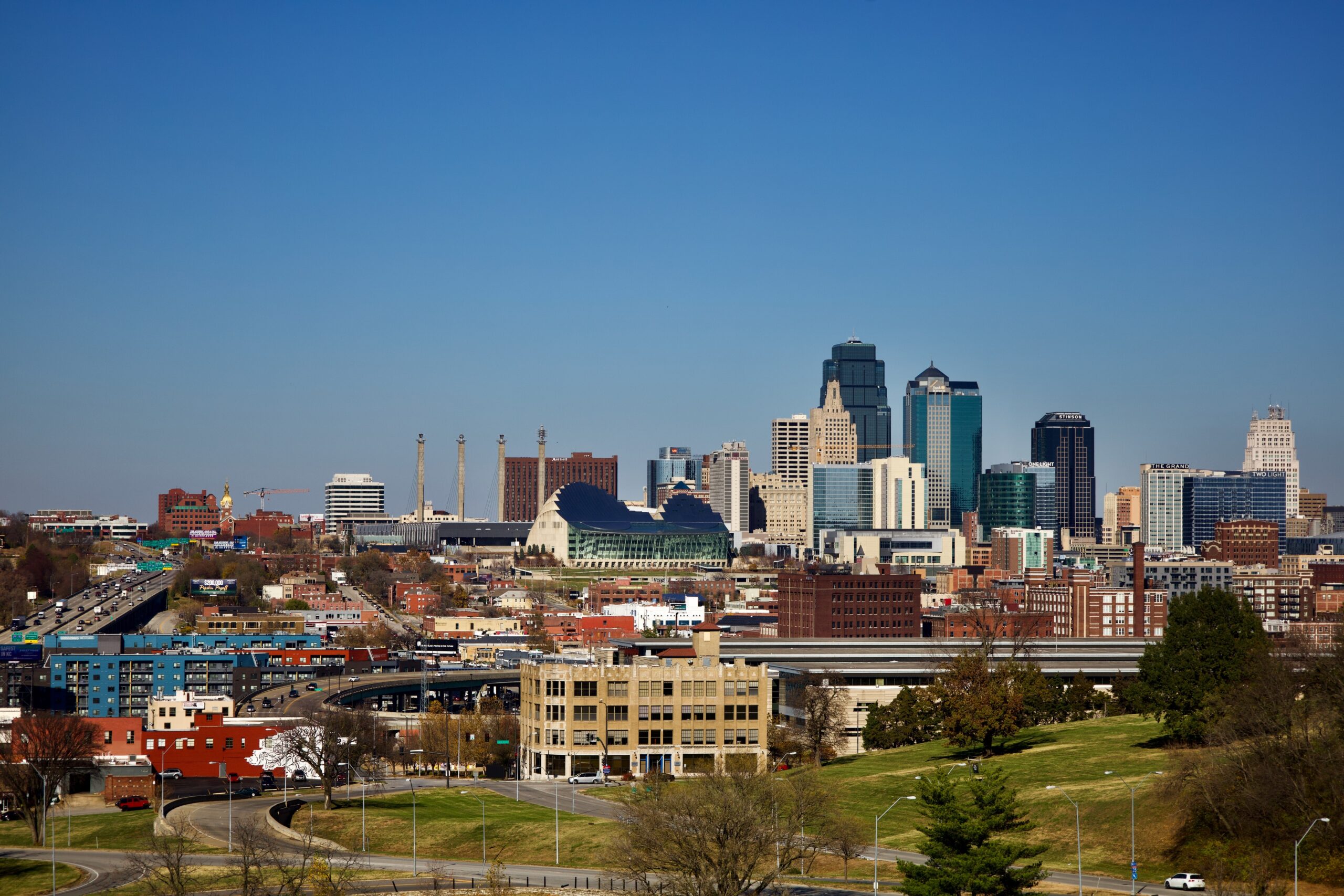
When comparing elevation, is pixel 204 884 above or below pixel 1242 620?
below

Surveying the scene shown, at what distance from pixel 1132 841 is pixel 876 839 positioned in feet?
27.1

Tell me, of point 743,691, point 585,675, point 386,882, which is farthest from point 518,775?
point 386,882

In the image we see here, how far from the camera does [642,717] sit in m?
91.8

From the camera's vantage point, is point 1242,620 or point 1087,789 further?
point 1242,620

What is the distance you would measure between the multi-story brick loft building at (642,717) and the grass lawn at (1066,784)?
641 centimetres

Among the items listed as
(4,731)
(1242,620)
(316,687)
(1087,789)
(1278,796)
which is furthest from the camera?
(316,687)

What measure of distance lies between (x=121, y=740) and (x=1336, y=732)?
78015 mm

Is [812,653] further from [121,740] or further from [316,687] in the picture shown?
[121,740]

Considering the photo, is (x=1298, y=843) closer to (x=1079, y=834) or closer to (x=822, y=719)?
(x=1079, y=834)

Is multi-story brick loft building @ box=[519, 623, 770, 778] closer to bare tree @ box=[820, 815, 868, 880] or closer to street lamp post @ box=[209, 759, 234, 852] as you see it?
street lamp post @ box=[209, 759, 234, 852]

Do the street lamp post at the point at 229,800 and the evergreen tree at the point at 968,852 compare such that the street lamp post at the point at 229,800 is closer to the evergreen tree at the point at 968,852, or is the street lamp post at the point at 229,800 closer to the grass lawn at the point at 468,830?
the grass lawn at the point at 468,830

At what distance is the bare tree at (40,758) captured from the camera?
81.2 meters

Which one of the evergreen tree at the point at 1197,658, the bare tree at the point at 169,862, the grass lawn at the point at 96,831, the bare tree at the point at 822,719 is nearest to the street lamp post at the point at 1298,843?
the evergreen tree at the point at 1197,658

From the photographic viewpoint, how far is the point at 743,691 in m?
93.1
